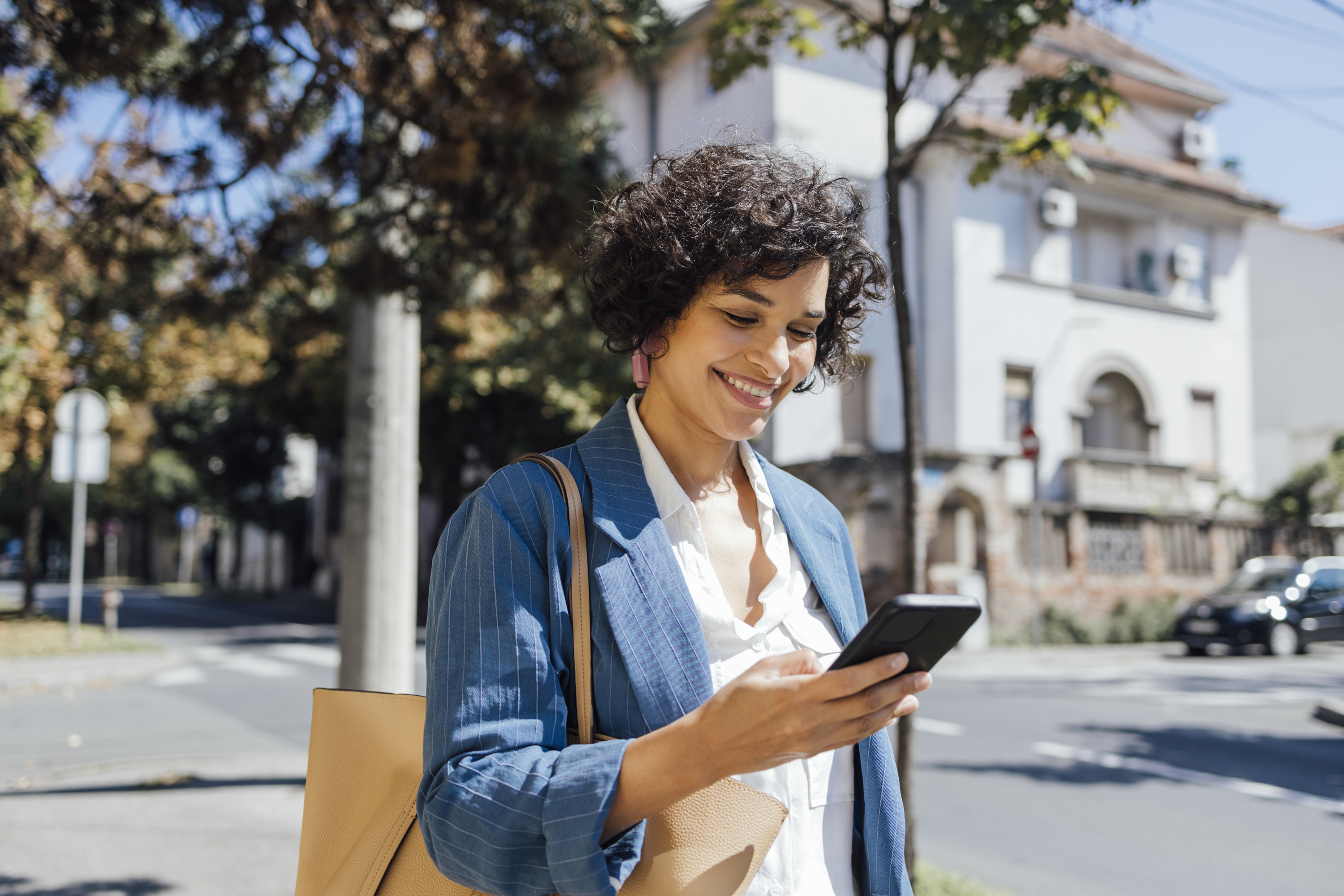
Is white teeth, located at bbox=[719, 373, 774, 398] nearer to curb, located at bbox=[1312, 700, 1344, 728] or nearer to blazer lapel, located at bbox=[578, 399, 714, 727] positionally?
blazer lapel, located at bbox=[578, 399, 714, 727]

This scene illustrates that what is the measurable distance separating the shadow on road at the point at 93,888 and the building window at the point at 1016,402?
18850 mm

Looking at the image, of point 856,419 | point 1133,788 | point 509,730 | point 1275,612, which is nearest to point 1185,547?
point 1275,612

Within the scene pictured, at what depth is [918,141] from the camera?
14.9 feet

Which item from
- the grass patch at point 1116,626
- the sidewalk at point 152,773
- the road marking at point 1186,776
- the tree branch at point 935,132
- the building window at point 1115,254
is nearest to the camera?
the tree branch at point 935,132

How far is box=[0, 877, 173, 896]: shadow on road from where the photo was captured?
4492mm

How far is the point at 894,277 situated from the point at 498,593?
8.53 feet

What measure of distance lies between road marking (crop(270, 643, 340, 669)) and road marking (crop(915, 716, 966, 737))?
306 inches

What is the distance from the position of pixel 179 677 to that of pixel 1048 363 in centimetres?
1719

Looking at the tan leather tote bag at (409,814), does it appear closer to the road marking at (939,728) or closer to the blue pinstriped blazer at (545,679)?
the blue pinstriped blazer at (545,679)

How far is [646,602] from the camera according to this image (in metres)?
1.42

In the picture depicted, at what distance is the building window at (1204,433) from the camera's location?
24188mm

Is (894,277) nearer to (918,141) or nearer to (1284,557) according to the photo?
(918,141)

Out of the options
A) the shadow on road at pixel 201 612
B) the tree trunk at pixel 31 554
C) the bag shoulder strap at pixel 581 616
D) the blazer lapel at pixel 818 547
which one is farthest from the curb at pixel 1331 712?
the tree trunk at pixel 31 554

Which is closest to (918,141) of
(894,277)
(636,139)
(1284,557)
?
(894,277)
